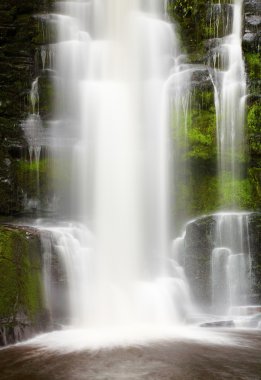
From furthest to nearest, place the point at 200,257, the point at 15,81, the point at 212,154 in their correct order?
the point at 15,81 → the point at 212,154 → the point at 200,257

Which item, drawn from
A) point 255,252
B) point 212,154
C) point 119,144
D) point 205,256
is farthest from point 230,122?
point 205,256

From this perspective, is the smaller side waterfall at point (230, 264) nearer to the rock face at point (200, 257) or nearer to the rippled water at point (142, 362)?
the rock face at point (200, 257)

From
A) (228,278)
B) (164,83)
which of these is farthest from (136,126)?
(228,278)

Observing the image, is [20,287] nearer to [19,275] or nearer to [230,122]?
[19,275]

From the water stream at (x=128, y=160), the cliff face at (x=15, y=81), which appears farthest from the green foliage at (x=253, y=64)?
the cliff face at (x=15, y=81)

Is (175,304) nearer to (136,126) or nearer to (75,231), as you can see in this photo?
(75,231)

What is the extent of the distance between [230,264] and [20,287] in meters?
6.64

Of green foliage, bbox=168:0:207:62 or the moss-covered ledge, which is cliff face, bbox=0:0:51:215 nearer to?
green foliage, bbox=168:0:207:62

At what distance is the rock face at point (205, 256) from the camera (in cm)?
1372

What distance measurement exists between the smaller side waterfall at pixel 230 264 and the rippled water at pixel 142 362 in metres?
4.26

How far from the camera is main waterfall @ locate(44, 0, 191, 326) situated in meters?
13.4

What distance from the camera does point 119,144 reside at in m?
17.1

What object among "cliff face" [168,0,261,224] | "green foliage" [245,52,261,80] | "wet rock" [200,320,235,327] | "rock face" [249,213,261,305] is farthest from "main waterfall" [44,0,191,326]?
"green foliage" [245,52,261,80]

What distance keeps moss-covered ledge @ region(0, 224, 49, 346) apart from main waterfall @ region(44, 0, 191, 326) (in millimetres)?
1692
